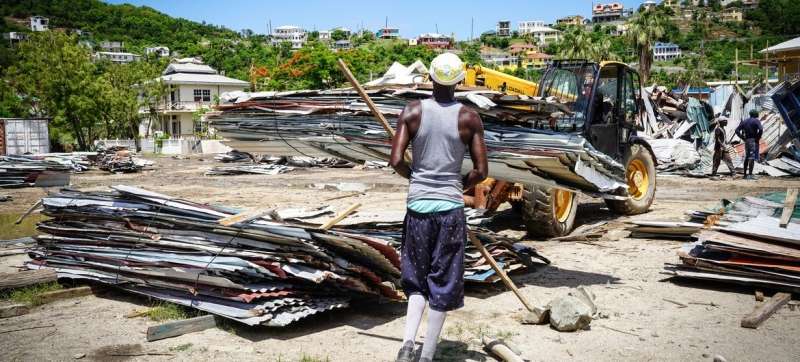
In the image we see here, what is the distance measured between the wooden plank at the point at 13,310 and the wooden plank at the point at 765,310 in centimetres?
618

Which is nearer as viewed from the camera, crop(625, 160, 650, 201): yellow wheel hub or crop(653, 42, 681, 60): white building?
crop(625, 160, 650, 201): yellow wheel hub

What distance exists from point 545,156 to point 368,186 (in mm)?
11669

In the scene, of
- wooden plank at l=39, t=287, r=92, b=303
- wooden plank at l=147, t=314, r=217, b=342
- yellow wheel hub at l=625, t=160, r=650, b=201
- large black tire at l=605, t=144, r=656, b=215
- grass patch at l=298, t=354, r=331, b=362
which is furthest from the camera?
yellow wheel hub at l=625, t=160, r=650, b=201

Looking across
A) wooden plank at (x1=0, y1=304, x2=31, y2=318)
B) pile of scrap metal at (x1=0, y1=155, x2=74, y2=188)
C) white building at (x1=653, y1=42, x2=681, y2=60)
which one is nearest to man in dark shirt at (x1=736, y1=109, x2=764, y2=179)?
wooden plank at (x1=0, y1=304, x2=31, y2=318)

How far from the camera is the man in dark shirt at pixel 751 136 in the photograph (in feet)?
53.9

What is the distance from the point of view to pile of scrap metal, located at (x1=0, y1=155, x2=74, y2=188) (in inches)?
720

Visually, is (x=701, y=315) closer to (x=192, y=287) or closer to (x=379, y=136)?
(x=379, y=136)

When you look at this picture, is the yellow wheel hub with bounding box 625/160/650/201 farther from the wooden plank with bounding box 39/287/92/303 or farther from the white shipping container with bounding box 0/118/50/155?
the white shipping container with bounding box 0/118/50/155

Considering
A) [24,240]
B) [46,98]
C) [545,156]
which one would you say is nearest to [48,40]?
[46,98]

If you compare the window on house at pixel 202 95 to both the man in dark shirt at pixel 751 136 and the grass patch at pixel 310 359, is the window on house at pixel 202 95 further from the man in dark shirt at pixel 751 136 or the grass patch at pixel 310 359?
the grass patch at pixel 310 359

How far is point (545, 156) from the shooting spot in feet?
17.9

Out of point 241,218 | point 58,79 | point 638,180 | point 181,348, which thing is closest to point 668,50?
point 58,79

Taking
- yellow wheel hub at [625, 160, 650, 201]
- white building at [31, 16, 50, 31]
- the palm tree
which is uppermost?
white building at [31, 16, 50, 31]

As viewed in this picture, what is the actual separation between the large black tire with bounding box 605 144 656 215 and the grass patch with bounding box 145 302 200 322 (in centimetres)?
760
